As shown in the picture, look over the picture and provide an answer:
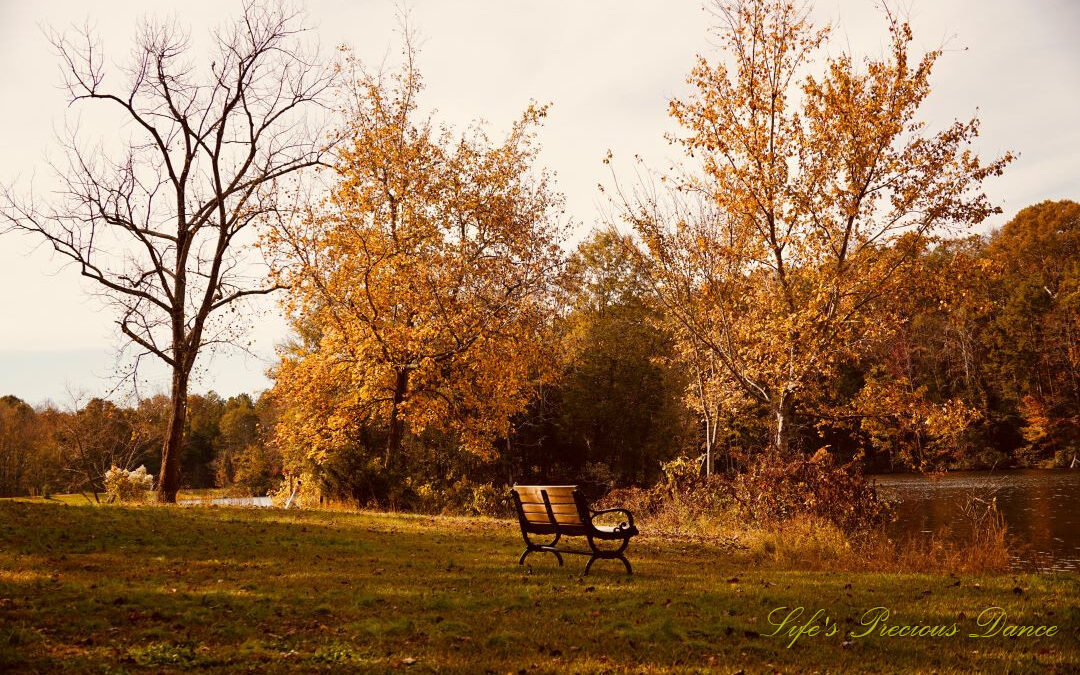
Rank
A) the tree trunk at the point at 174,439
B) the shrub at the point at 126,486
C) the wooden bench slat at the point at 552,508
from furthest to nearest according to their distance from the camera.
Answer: the tree trunk at the point at 174,439, the shrub at the point at 126,486, the wooden bench slat at the point at 552,508

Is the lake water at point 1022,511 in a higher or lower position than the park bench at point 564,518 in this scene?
lower

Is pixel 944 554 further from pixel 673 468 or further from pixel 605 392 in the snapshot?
pixel 605 392

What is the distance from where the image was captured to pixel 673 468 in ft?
55.9

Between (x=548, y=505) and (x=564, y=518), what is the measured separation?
24 centimetres

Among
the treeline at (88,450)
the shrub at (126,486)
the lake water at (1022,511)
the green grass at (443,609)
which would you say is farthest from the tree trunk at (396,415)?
the treeline at (88,450)

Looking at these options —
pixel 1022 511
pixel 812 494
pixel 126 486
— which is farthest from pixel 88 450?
pixel 1022 511

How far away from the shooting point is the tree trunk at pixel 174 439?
18016mm

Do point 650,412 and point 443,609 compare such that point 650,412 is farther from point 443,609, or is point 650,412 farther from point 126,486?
point 443,609

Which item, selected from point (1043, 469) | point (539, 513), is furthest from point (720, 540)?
point (1043, 469)

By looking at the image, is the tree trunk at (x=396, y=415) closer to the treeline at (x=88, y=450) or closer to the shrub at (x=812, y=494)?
the shrub at (x=812, y=494)

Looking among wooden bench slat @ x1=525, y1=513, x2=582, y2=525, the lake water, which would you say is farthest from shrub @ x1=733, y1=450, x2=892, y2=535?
wooden bench slat @ x1=525, y1=513, x2=582, y2=525

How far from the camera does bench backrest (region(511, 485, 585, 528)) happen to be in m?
8.56

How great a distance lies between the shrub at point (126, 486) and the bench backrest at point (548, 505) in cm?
1255

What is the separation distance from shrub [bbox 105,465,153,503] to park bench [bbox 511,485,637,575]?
12.6 metres
